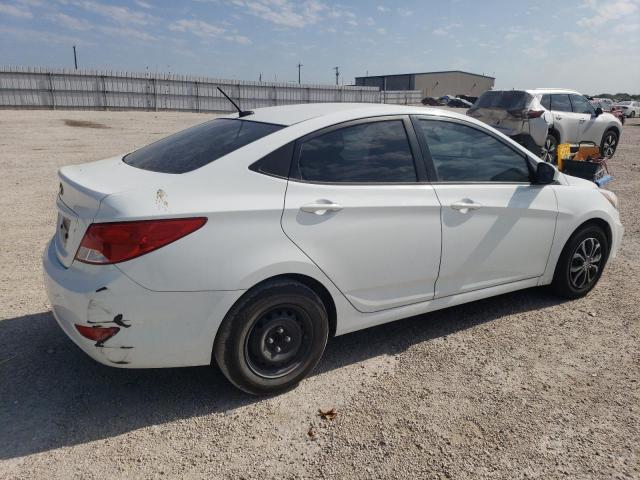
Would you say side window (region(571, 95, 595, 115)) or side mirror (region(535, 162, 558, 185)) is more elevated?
side window (region(571, 95, 595, 115))

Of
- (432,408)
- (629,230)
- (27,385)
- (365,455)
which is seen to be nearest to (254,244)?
(365,455)

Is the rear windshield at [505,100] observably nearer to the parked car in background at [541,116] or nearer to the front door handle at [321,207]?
the parked car in background at [541,116]

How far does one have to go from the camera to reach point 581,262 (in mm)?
4500

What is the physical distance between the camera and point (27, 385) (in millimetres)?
3117

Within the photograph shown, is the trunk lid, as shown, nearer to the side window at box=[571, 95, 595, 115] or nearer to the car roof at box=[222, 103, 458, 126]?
the car roof at box=[222, 103, 458, 126]

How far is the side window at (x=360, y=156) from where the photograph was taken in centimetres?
313

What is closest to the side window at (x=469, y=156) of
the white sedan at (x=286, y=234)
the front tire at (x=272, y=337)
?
the white sedan at (x=286, y=234)

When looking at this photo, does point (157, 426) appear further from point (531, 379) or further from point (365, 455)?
point (531, 379)

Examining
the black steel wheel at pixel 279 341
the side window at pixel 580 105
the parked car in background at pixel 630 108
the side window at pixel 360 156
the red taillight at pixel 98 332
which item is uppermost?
the parked car in background at pixel 630 108

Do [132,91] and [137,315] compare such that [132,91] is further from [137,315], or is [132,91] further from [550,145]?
[137,315]

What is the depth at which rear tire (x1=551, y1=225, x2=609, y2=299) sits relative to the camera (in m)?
4.39

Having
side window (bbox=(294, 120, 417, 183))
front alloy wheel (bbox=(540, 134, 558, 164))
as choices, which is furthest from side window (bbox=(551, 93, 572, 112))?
side window (bbox=(294, 120, 417, 183))

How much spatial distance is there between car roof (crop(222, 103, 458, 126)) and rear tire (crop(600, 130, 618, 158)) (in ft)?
40.7

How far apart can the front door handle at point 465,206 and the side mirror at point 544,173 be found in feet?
2.44
